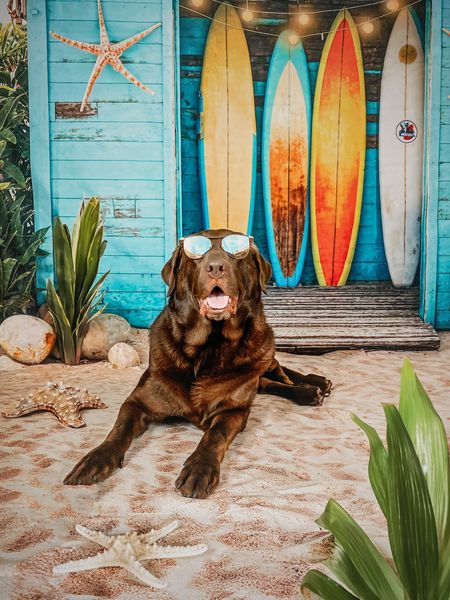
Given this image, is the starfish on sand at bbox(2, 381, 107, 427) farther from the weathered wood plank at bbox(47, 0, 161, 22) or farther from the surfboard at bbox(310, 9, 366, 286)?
the surfboard at bbox(310, 9, 366, 286)

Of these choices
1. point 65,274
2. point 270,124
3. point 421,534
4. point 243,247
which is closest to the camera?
point 421,534

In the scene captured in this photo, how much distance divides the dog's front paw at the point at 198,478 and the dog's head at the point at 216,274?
501 millimetres

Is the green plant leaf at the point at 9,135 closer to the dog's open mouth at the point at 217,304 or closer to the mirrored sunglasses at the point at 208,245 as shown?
the mirrored sunglasses at the point at 208,245

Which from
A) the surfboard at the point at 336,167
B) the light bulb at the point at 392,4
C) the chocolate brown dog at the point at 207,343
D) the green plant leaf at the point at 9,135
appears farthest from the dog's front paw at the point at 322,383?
the light bulb at the point at 392,4

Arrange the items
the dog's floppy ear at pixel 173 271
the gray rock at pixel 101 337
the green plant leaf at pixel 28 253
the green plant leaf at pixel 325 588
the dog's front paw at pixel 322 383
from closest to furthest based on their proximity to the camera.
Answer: the green plant leaf at pixel 325 588 → the dog's floppy ear at pixel 173 271 → the dog's front paw at pixel 322 383 → the gray rock at pixel 101 337 → the green plant leaf at pixel 28 253

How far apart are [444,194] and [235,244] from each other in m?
2.68

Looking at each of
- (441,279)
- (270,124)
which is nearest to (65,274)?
(270,124)

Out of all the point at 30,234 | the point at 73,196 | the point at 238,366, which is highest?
the point at 73,196

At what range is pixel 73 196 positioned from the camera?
4.01 m

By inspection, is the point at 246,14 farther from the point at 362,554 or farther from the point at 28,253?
the point at 362,554

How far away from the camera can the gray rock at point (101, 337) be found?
11.9ft

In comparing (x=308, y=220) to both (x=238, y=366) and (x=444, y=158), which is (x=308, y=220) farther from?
(x=238, y=366)

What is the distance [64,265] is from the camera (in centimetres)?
337

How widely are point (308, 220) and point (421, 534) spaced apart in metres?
4.35
